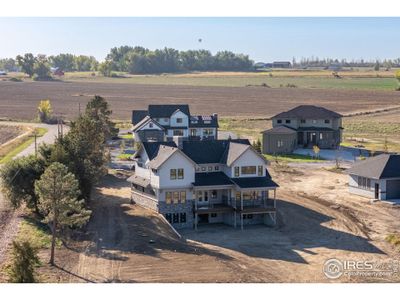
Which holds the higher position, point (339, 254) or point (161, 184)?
point (161, 184)

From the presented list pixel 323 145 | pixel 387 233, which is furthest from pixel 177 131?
pixel 387 233

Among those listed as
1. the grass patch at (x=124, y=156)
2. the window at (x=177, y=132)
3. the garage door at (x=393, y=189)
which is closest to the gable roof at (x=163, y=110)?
the window at (x=177, y=132)

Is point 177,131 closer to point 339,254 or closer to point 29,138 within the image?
point 29,138

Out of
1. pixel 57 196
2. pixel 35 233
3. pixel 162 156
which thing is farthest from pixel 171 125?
pixel 57 196

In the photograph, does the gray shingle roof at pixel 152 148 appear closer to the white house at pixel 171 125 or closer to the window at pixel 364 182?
the window at pixel 364 182

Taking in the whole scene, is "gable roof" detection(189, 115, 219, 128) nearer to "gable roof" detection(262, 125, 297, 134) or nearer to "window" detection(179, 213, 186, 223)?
"gable roof" detection(262, 125, 297, 134)
